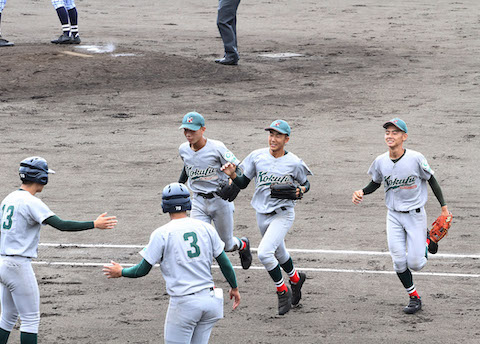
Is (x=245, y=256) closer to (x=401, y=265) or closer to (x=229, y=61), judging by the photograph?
(x=401, y=265)

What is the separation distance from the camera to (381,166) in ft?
28.4

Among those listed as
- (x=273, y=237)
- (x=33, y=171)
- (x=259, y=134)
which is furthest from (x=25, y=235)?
(x=259, y=134)

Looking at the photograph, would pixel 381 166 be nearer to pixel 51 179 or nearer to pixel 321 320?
pixel 321 320

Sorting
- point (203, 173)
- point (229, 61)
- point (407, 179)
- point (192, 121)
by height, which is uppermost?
point (192, 121)

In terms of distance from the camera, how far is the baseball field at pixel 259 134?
8.60 metres

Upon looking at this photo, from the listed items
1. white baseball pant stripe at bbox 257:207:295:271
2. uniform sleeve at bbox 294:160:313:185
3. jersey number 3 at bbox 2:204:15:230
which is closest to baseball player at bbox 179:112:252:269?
white baseball pant stripe at bbox 257:207:295:271

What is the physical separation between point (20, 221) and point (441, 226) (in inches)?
168

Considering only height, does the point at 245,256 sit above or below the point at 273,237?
below

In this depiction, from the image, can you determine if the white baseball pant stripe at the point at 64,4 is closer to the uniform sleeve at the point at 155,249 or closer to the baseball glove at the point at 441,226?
the baseball glove at the point at 441,226

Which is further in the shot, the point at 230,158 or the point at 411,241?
the point at 230,158

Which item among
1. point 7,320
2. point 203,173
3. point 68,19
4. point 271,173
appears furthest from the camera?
point 68,19

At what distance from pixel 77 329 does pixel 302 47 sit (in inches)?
661

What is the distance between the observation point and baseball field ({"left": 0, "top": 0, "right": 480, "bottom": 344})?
8.60 metres

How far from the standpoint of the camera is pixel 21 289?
696 cm
